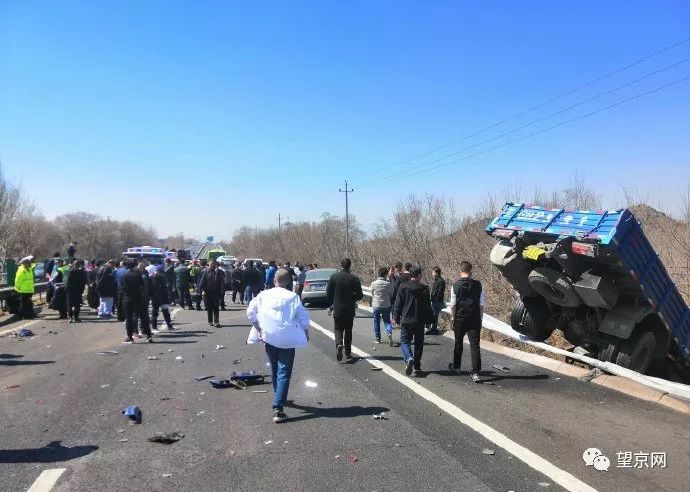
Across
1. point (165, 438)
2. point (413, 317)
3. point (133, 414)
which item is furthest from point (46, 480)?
point (413, 317)

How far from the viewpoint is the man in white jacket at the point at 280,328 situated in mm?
6309

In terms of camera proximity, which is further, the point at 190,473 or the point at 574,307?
the point at 574,307

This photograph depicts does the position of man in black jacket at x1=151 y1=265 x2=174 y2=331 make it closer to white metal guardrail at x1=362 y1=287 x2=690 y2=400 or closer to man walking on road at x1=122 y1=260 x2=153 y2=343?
man walking on road at x1=122 y1=260 x2=153 y2=343

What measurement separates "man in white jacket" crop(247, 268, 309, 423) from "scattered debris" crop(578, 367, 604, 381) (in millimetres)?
4623

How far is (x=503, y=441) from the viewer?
5516 millimetres

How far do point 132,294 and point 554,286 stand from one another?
8.60 meters

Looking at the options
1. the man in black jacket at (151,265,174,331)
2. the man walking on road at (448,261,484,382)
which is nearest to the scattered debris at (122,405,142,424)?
the man walking on road at (448,261,484,382)

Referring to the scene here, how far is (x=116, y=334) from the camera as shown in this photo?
1337 cm

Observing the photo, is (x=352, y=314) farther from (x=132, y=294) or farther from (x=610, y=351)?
(x=132, y=294)

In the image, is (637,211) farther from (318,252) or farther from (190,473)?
(318,252)

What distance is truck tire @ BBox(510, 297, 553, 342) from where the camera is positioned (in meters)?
11.1

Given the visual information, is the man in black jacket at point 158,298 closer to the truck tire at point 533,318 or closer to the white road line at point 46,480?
the truck tire at point 533,318

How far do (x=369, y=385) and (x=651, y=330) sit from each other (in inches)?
208

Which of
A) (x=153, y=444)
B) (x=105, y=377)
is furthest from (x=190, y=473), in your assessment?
(x=105, y=377)
